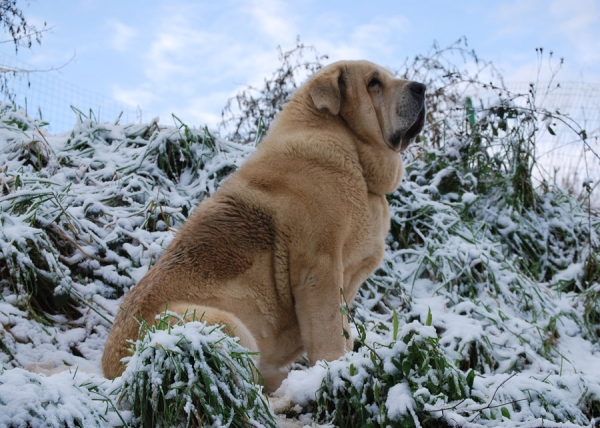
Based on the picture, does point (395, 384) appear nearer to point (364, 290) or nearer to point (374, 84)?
point (374, 84)

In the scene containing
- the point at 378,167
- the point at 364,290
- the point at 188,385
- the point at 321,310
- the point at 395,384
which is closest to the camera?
the point at 188,385

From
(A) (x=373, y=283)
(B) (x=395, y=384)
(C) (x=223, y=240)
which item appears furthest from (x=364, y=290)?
(B) (x=395, y=384)

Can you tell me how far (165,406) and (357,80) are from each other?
2.32 m

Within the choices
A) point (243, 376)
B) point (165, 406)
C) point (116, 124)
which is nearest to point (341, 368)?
point (243, 376)

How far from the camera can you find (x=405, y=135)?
3.62 meters

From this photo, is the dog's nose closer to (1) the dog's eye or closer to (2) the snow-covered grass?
(1) the dog's eye

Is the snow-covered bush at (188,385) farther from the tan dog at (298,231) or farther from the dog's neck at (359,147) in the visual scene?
the dog's neck at (359,147)

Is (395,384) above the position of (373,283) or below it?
below

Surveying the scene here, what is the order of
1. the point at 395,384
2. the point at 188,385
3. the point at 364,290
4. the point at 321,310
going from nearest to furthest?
the point at 188,385, the point at 395,384, the point at 321,310, the point at 364,290

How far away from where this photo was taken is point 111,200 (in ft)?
15.7

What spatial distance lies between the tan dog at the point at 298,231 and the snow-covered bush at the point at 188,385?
554 mm

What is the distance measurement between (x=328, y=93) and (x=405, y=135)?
52 cm

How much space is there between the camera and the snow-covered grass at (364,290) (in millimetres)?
2025

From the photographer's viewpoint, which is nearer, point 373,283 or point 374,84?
point 374,84
